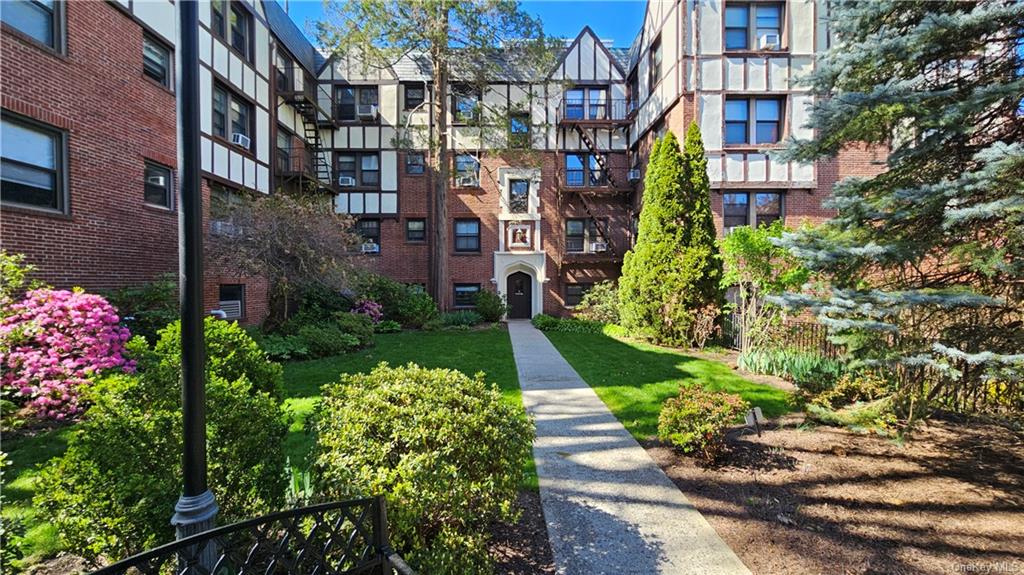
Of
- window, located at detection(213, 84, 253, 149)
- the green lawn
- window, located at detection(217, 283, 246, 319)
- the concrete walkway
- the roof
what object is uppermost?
the roof

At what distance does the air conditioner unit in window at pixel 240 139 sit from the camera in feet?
38.4

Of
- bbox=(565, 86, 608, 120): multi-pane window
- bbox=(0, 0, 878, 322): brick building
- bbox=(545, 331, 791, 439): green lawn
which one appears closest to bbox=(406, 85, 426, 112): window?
bbox=(0, 0, 878, 322): brick building

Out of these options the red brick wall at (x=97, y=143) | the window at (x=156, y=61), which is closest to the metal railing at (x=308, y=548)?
the red brick wall at (x=97, y=143)

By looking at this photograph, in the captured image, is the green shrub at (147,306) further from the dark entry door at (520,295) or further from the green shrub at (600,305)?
the dark entry door at (520,295)

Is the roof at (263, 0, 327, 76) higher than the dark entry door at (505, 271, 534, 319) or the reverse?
higher

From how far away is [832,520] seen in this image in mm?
3164

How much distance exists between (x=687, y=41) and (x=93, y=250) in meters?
16.1

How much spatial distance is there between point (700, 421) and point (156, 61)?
12.9 m

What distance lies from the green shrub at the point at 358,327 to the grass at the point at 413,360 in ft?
1.18

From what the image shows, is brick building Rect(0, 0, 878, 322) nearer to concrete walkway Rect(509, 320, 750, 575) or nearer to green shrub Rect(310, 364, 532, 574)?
concrete walkway Rect(509, 320, 750, 575)

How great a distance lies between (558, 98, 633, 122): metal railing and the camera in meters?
17.8

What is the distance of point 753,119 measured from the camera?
13.2m

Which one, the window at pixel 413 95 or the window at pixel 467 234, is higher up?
the window at pixel 413 95

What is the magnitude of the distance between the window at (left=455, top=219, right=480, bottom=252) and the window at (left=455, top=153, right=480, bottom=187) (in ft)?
5.44
